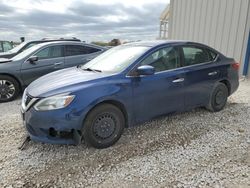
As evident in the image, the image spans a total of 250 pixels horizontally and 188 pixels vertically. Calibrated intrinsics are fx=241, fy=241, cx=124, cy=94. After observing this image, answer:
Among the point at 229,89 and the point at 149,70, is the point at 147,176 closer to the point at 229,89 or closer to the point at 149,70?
the point at 149,70

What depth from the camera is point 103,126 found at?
3301mm

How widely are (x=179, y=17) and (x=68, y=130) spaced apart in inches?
355

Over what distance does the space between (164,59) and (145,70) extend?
26.4 inches

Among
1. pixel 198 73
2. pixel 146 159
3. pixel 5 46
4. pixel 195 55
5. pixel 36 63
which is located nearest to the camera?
pixel 146 159

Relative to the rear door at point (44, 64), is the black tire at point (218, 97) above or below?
below

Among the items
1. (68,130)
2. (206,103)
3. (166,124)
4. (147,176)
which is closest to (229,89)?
(206,103)

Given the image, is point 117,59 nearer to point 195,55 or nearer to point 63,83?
point 63,83

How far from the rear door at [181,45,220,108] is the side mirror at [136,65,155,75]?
90cm

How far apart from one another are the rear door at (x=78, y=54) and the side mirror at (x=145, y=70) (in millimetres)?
3761

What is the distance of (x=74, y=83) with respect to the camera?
325cm

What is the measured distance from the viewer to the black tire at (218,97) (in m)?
4.68

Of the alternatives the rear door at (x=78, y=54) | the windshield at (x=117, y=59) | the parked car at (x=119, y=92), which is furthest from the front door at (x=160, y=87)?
the rear door at (x=78, y=54)

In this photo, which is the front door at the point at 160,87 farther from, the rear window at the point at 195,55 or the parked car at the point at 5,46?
the parked car at the point at 5,46

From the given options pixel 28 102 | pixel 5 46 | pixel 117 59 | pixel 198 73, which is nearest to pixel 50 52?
pixel 117 59
